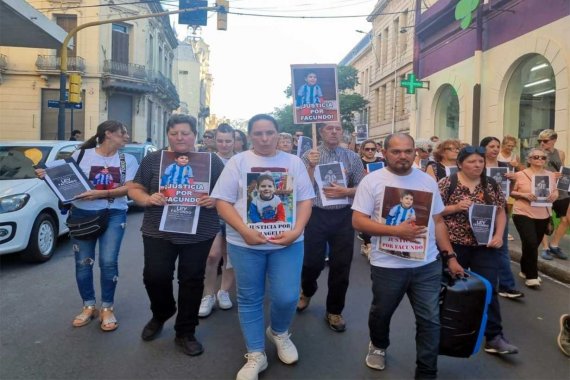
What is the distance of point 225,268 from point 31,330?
1.84m

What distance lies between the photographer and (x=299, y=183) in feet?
11.1

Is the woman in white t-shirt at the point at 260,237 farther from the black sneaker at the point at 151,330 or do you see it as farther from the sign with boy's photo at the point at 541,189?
the sign with boy's photo at the point at 541,189

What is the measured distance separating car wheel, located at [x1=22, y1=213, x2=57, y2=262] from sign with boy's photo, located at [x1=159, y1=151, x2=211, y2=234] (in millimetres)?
3715

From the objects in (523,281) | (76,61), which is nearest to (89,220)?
(523,281)

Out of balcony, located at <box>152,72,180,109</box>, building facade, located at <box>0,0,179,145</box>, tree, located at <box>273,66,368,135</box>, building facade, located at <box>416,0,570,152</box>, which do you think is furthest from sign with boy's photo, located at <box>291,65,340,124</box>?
balcony, located at <box>152,72,180,109</box>

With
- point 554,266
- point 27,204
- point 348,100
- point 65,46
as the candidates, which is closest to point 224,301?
point 27,204

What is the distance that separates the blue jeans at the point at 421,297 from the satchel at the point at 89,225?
2447mm

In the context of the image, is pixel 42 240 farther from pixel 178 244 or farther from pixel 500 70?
pixel 500 70

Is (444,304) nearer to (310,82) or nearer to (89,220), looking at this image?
(310,82)

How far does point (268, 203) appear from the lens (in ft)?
10.7

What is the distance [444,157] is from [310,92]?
1.66 metres

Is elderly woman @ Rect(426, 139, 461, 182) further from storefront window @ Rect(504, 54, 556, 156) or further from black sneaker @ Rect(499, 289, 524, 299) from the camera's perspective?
storefront window @ Rect(504, 54, 556, 156)

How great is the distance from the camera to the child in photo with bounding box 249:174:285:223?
3.25 meters

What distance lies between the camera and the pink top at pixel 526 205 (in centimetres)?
556
